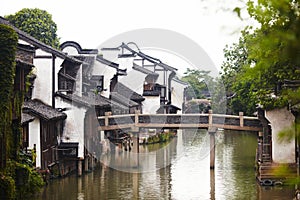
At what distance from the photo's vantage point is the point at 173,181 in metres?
25.9

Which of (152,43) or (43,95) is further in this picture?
(152,43)

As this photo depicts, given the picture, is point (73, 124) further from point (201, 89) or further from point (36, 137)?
point (201, 89)

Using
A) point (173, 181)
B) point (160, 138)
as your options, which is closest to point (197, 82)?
point (160, 138)

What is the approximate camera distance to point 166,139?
48.5m

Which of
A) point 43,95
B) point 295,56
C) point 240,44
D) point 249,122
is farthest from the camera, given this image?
point 240,44

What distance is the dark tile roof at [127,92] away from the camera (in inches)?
1625

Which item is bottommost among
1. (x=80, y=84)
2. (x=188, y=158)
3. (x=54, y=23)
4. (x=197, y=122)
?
(x=188, y=158)

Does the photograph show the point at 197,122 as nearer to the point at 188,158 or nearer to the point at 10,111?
the point at 188,158

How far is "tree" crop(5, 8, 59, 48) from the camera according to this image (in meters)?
54.8

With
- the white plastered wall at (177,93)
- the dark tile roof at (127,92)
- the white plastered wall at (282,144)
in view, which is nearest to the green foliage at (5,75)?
the white plastered wall at (282,144)

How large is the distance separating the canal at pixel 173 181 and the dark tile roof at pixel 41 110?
113 inches

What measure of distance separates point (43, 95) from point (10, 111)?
10.3m

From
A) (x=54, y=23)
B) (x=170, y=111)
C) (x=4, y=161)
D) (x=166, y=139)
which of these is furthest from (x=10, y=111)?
(x=54, y=23)

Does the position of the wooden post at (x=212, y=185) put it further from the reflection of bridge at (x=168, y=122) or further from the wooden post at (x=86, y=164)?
the wooden post at (x=86, y=164)
